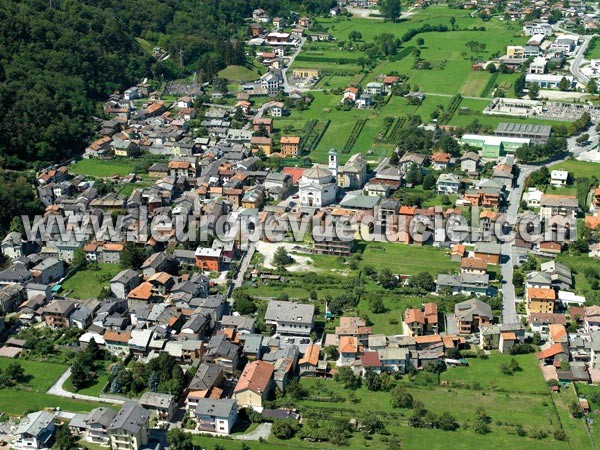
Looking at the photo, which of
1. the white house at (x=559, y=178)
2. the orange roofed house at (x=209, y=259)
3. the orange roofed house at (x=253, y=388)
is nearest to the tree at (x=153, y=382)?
the orange roofed house at (x=253, y=388)

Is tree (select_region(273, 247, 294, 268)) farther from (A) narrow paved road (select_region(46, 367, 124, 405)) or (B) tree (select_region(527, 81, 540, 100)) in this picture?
(B) tree (select_region(527, 81, 540, 100))

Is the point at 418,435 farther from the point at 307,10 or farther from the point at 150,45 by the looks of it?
the point at 307,10

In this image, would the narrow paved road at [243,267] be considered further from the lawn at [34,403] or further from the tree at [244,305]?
the lawn at [34,403]

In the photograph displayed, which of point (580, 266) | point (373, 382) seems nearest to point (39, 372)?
point (373, 382)

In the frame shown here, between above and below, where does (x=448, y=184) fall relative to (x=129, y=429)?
above

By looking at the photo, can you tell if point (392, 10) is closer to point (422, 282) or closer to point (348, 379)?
point (422, 282)

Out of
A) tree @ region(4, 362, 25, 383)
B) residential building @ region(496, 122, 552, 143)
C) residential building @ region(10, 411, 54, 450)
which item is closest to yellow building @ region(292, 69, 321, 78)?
residential building @ region(496, 122, 552, 143)
